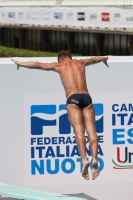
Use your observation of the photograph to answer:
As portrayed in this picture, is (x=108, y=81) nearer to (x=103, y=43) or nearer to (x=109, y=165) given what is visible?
(x=109, y=165)

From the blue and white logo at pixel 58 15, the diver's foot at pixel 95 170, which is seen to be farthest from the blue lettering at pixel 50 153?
the blue and white logo at pixel 58 15

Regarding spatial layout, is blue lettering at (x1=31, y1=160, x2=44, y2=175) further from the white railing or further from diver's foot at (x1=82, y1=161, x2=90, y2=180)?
the white railing

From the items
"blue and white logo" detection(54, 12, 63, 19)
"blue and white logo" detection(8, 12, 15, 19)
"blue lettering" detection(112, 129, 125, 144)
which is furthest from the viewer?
"blue and white logo" detection(8, 12, 15, 19)

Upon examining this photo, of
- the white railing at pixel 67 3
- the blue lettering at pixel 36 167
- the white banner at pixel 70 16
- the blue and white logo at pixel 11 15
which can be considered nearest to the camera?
the blue lettering at pixel 36 167

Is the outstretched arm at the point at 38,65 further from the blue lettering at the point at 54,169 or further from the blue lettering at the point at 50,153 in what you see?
the blue lettering at the point at 54,169

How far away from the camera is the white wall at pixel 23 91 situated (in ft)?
22.8

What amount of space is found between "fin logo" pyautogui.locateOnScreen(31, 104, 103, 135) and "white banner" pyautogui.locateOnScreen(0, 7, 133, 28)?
44.0 ft

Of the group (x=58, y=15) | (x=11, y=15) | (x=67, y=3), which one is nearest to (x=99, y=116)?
(x=58, y=15)

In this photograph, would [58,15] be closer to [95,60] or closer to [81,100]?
[95,60]

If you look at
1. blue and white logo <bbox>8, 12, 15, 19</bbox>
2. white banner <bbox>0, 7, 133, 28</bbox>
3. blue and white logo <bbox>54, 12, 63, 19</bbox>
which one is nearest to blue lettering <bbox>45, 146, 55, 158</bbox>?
white banner <bbox>0, 7, 133, 28</bbox>

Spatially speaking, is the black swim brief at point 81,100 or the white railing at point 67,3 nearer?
the black swim brief at point 81,100

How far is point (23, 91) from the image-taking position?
6.95 meters

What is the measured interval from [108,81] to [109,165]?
2.90 ft

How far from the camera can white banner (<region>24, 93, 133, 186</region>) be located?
702 centimetres
